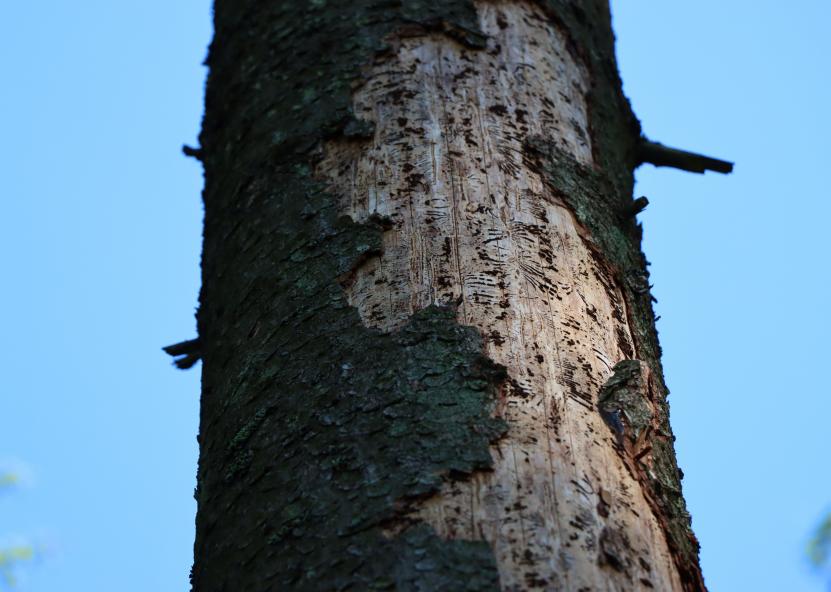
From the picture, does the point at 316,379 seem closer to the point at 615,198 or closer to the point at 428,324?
the point at 428,324

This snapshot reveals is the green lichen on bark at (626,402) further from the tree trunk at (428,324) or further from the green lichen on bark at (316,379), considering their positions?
the green lichen on bark at (316,379)

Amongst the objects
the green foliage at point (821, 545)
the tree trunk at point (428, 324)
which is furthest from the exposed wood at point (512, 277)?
the green foliage at point (821, 545)

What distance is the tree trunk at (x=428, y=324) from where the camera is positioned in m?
1.38

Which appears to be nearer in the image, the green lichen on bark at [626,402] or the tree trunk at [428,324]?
the tree trunk at [428,324]

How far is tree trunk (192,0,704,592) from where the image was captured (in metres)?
1.38

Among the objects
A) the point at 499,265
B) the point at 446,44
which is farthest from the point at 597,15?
the point at 499,265

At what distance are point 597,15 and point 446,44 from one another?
0.73m

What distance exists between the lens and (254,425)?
163 cm

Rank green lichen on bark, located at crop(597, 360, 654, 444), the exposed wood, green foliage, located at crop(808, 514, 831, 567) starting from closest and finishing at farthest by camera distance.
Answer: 1. the exposed wood
2. green lichen on bark, located at crop(597, 360, 654, 444)
3. green foliage, located at crop(808, 514, 831, 567)

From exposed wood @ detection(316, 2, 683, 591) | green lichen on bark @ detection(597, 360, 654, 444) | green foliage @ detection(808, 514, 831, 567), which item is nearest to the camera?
exposed wood @ detection(316, 2, 683, 591)

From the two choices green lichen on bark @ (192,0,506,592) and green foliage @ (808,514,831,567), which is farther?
green foliage @ (808,514,831,567)

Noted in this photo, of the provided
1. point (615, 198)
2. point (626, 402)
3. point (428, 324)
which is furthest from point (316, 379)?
point (615, 198)

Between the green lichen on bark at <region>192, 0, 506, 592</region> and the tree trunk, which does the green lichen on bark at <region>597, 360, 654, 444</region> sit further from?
the green lichen on bark at <region>192, 0, 506, 592</region>

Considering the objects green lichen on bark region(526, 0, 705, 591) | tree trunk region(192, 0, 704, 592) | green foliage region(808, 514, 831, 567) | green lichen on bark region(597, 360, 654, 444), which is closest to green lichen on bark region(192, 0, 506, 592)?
tree trunk region(192, 0, 704, 592)
